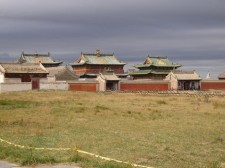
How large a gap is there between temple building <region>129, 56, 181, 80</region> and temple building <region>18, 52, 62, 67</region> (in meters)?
16.6

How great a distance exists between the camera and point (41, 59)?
3359 inches

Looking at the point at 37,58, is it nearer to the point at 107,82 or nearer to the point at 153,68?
the point at 107,82

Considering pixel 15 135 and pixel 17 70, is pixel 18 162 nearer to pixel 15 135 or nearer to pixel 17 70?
pixel 15 135

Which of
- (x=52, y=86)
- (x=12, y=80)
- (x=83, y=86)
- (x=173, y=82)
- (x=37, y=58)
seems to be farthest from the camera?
(x=37, y=58)

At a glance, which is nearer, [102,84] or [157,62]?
[102,84]

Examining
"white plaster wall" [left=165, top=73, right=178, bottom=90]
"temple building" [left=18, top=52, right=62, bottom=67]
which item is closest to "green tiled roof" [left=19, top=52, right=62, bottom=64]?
"temple building" [left=18, top=52, right=62, bottom=67]

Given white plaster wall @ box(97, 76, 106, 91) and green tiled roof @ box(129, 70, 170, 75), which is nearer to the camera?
white plaster wall @ box(97, 76, 106, 91)

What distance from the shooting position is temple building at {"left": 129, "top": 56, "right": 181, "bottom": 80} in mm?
80156

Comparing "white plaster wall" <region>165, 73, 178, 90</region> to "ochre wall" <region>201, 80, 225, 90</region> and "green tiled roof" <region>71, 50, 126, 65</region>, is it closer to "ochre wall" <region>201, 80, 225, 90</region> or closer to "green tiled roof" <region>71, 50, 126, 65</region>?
"ochre wall" <region>201, 80, 225, 90</region>

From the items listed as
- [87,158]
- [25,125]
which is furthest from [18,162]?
[25,125]

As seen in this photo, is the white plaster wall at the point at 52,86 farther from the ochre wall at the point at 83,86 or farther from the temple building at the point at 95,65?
the temple building at the point at 95,65

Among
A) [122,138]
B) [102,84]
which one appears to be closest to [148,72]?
[102,84]

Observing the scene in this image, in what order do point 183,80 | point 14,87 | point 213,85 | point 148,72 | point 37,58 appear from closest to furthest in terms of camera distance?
1. point 14,87
2. point 183,80
3. point 213,85
4. point 148,72
5. point 37,58

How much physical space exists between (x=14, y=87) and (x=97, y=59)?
88.5 feet
